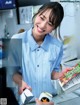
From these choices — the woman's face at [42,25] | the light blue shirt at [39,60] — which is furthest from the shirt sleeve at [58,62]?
the woman's face at [42,25]

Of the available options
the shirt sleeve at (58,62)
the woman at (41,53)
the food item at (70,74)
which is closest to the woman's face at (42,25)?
the woman at (41,53)

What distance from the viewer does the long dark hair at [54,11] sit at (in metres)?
0.89

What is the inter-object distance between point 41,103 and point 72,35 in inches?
14.4

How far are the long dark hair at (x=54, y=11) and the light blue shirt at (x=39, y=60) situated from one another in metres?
0.08

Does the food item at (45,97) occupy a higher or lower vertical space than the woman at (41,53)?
lower

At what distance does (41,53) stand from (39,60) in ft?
0.12

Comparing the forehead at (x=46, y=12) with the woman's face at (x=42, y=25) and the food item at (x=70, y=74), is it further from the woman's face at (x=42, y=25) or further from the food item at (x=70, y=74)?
the food item at (x=70, y=74)

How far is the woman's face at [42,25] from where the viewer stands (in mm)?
894

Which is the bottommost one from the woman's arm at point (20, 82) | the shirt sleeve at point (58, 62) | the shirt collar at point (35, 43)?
the woman's arm at point (20, 82)

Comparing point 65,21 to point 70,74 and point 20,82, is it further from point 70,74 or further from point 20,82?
point 20,82

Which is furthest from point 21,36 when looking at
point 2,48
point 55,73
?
point 55,73

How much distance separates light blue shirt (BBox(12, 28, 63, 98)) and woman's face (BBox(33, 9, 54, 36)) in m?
0.03

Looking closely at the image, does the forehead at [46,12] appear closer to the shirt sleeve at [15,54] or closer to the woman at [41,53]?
the woman at [41,53]

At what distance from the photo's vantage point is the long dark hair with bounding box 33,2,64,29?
89cm
